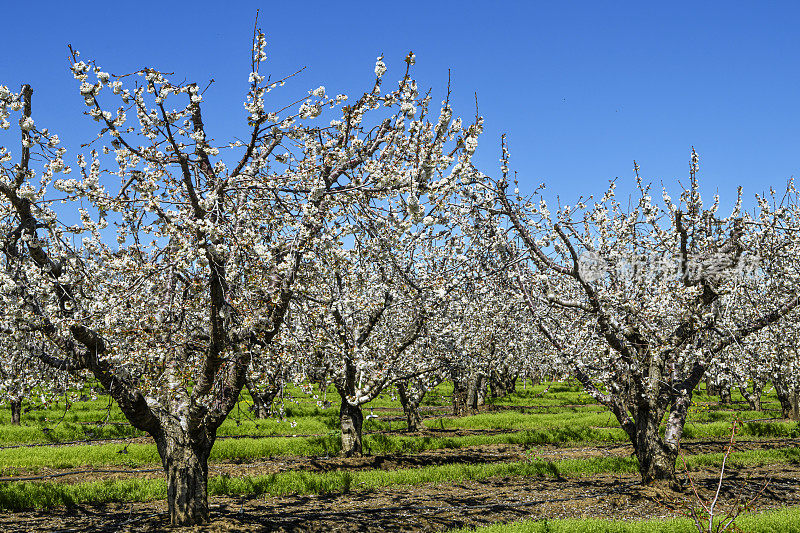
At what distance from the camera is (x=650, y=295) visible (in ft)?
41.0

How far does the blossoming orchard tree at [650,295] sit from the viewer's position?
38.2ft

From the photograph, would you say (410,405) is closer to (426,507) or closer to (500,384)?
(426,507)

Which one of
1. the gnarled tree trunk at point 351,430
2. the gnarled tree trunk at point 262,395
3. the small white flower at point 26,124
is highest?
the small white flower at point 26,124

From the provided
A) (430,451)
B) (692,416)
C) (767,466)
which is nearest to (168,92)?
(430,451)

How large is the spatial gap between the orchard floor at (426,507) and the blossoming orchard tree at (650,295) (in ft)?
5.26

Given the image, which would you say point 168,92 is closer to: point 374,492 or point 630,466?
point 374,492

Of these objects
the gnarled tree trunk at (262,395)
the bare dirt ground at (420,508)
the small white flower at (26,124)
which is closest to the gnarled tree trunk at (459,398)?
A: the gnarled tree trunk at (262,395)

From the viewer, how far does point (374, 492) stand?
45.5ft

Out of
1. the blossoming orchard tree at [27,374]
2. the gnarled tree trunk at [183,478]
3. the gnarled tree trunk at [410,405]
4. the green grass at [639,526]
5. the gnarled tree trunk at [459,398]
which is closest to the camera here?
the green grass at [639,526]

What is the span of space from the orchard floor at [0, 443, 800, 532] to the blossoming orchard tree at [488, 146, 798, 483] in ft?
5.26

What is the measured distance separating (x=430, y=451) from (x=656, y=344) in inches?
422

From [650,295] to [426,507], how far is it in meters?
6.60

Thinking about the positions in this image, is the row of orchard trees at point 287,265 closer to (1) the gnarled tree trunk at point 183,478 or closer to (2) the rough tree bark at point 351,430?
(1) the gnarled tree trunk at point 183,478

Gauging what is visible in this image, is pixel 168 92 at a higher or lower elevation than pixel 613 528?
higher
